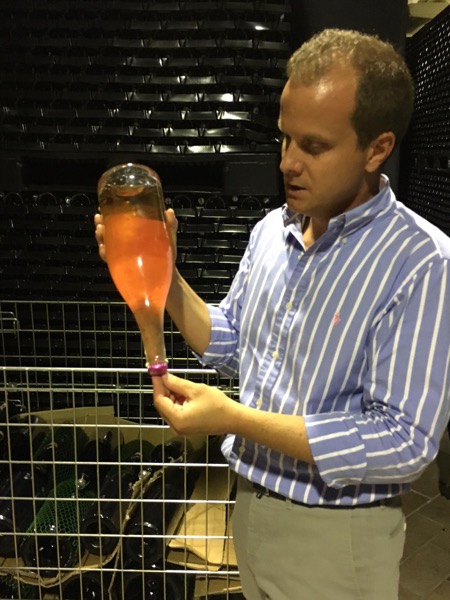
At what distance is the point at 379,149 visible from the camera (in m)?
0.82

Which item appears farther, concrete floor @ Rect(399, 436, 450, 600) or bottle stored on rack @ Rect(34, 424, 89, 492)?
concrete floor @ Rect(399, 436, 450, 600)

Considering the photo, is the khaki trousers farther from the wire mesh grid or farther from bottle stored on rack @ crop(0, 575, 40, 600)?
bottle stored on rack @ crop(0, 575, 40, 600)

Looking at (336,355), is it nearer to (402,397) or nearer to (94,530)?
(402,397)

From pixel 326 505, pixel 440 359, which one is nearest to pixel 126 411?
pixel 326 505

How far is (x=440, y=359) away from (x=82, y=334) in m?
1.23

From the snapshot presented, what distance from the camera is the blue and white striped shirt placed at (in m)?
0.78

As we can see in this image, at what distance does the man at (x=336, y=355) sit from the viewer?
780 millimetres

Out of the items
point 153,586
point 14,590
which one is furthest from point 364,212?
point 14,590

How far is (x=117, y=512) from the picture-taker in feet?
4.61

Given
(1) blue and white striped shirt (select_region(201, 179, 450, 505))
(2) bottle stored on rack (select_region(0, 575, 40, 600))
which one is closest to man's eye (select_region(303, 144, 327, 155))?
(1) blue and white striped shirt (select_region(201, 179, 450, 505))

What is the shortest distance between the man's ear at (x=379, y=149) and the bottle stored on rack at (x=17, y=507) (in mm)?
967

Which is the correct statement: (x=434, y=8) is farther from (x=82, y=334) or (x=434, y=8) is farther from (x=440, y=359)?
(x=440, y=359)

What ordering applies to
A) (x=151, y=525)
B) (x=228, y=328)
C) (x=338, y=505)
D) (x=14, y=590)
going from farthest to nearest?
(x=14, y=590) → (x=151, y=525) → (x=228, y=328) → (x=338, y=505)

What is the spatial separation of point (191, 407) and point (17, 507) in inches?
34.6
